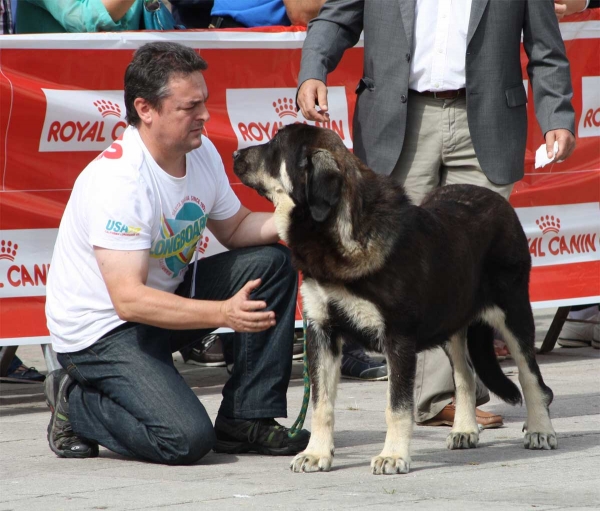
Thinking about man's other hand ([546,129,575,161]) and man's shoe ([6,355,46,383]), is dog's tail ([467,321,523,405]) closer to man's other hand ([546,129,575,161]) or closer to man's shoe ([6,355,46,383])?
man's other hand ([546,129,575,161])

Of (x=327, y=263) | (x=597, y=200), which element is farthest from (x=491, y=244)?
(x=597, y=200)

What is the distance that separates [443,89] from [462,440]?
1654 mm

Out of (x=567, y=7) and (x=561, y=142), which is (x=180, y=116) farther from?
→ (x=567, y=7)

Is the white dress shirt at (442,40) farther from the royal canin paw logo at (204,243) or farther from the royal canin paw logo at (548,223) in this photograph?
the royal canin paw logo at (548,223)

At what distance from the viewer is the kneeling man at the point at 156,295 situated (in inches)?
179

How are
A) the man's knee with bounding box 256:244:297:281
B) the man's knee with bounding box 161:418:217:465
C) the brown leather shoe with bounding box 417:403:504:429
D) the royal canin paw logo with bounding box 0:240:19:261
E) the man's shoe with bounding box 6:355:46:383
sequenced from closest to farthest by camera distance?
the man's knee with bounding box 161:418:217:465, the man's knee with bounding box 256:244:297:281, the brown leather shoe with bounding box 417:403:504:429, the royal canin paw logo with bounding box 0:240:19:261, the man's shoe with bounding box 6:355:46:383

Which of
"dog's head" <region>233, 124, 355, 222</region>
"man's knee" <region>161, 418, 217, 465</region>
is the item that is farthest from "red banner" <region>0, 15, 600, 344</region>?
"dog's head" <region>233, 124, 355, 222</region>

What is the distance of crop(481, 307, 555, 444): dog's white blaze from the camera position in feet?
16.0

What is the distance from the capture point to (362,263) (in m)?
4.24

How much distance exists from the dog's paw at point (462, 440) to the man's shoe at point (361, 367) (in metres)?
1.92

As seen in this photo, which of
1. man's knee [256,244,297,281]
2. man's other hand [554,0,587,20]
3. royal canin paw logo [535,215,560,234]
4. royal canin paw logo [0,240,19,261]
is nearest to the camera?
man's knee [256,244,297,281]

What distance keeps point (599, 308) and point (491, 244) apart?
3.34 m

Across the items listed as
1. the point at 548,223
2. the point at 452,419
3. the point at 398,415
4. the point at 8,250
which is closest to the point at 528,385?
the point at 452,419

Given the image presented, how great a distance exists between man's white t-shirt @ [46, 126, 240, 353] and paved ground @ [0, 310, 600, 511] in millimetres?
630
